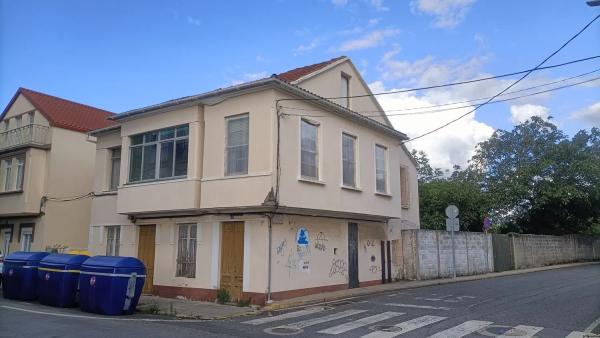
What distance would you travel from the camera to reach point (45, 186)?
22.1m

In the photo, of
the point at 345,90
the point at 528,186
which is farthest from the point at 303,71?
the point at 528,186

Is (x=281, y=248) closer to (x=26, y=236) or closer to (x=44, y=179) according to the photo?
(x=44, y=179)

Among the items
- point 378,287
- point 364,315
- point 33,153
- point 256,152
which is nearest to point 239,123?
point 256,152

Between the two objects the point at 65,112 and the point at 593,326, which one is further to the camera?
the point at 65,112

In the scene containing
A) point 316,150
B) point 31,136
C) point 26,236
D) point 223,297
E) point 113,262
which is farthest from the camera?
point 26,236

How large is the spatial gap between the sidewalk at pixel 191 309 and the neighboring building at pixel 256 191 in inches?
30.1

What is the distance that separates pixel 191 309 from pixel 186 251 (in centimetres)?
319

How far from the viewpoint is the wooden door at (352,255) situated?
1722 cm

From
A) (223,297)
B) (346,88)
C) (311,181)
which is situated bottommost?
(223,297)

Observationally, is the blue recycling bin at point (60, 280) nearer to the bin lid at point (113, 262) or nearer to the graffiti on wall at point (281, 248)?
the bin lid at point (113, 262)

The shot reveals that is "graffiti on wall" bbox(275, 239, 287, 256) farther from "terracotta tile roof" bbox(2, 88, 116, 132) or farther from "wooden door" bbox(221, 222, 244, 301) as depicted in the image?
"terracotta tile roof" bbox(2, 88, 116, 132)

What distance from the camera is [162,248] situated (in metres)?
16.4

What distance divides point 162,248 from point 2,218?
1296 centimetres

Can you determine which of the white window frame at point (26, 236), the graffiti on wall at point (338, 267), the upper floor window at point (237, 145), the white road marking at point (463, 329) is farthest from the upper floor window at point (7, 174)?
the white road marking at point (463, 329)
